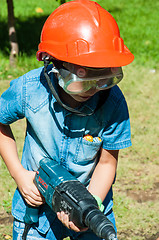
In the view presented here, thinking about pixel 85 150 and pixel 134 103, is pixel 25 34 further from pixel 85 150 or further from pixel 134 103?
pixel 85 150

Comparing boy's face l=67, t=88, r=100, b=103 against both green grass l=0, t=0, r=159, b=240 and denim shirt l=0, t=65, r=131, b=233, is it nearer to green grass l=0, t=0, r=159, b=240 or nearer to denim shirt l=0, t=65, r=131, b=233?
denim shirt l=0, t=65, r=131, b=233

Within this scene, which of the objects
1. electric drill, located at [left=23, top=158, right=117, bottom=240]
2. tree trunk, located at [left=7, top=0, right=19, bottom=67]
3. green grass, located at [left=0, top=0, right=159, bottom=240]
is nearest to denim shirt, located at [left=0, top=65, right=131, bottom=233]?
electric drill, located at [left=23, top=158, right=117, bottom=240]

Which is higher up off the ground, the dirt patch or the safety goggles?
the safety goggles

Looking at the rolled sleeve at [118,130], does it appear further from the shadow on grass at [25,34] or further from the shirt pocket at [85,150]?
the shadow on grass at [25,34]

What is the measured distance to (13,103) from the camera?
7.54 feet

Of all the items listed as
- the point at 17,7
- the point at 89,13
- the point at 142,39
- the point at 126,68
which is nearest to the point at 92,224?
the point at 89,13

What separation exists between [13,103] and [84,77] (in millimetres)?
478

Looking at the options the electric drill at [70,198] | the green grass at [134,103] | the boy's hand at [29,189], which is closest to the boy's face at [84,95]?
the electric drill at [70,198]

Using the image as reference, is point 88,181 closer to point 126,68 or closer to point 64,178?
point 64,178

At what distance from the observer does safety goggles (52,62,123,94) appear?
2.07 meters

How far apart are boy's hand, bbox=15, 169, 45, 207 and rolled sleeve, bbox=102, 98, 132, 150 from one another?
480 millimetres

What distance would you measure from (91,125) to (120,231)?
5.77 ft

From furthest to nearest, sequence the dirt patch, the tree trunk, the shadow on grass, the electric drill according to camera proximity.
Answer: the shadow on grass → the tree trunk → the dirt patch → the electric drill

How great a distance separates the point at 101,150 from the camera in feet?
8.15
